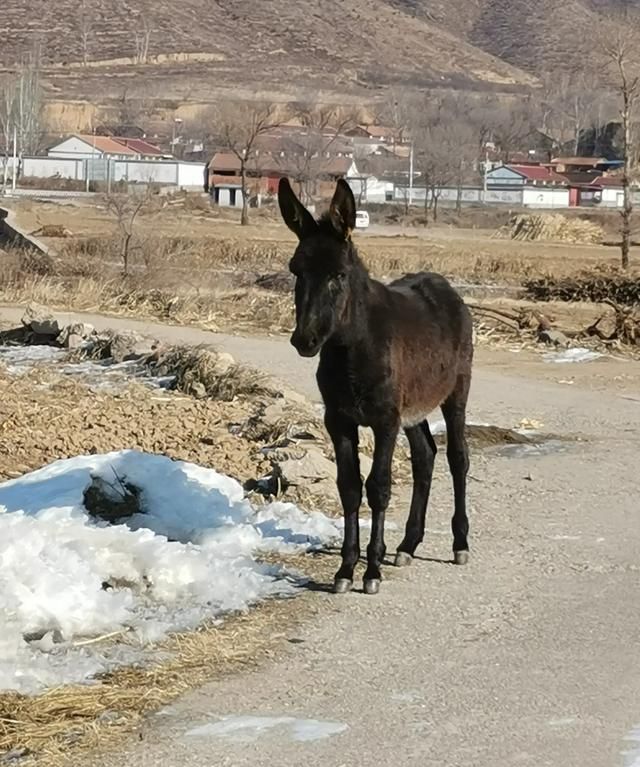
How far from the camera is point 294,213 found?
7953 mm

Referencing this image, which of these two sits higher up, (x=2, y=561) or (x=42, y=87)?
(x=42, y=87)

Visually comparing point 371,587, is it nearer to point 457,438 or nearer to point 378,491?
point 378,491

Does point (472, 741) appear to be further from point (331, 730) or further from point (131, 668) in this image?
point (131, 668)

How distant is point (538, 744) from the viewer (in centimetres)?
600

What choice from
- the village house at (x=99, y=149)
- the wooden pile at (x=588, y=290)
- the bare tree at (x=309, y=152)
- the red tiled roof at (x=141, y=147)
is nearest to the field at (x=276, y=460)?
the wooden pile at (x=588, y=290)

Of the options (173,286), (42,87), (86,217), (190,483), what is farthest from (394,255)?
(42,87)

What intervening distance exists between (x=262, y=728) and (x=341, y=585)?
214cm

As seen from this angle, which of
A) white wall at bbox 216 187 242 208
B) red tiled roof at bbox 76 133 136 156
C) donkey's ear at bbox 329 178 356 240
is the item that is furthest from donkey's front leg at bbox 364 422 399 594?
red tiled roof at bbox 76 133 136 156

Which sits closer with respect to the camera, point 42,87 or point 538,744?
point 538,744

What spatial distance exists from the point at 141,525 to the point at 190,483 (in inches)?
28.0

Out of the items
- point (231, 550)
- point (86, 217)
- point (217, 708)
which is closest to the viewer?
point (217, 708)

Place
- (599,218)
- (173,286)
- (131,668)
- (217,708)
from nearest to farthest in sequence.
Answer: (217,708) < (131,668) < (173,286) < (599,218)

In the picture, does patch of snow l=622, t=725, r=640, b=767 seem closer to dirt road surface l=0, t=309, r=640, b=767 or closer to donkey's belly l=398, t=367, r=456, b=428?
dirt road surface l=0, t=309, r=640, b=767

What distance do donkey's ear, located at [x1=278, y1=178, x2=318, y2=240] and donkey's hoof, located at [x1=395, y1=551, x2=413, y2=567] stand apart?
222 cm
